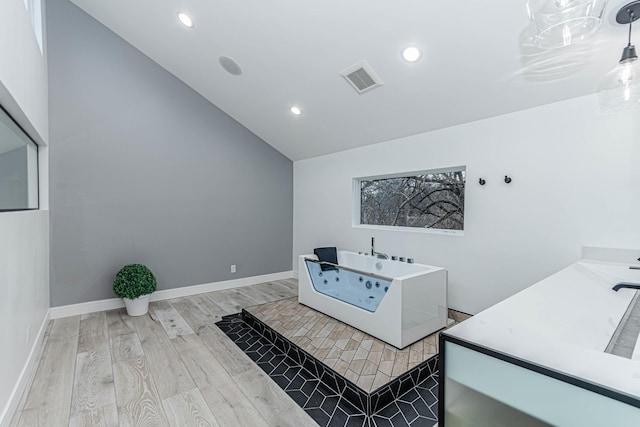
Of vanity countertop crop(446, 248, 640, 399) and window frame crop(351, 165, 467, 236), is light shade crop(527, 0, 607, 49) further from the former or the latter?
window frame crop(351, 165, 467, 236)

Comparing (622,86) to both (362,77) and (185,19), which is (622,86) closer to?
(362,77)

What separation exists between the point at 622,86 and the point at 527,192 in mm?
1086

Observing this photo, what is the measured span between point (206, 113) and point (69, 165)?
1.91 metres

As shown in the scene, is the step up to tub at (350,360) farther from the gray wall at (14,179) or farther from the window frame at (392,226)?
the gray wall at (14,179)

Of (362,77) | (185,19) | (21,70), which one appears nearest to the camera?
(21,70)

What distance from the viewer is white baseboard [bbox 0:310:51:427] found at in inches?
71.4

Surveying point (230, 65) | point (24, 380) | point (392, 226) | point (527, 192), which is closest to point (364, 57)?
point (230, 65)

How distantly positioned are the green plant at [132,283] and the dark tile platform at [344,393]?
5.40ft

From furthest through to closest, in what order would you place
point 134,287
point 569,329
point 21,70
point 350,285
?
point 134,287, point 350,285, point 21,70, point 569,329

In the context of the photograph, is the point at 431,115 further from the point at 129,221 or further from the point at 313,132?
the point at 129,221

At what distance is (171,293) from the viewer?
4.29m

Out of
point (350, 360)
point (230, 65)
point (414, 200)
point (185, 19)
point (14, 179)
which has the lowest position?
point (350, 360)

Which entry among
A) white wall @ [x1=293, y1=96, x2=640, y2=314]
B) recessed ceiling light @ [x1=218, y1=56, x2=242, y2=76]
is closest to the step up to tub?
white wall @ [x1=293, y1=96, x2=640, y2=314]

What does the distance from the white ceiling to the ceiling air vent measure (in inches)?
2.7
